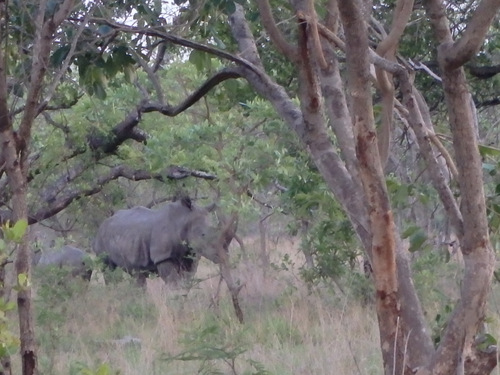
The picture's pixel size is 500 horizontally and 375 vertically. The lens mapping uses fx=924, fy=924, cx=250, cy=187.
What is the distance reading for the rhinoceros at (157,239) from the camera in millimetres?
12859

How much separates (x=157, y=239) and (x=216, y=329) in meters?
9.46

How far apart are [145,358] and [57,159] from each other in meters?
2.21

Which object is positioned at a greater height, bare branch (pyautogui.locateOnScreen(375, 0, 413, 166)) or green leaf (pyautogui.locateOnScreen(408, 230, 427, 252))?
bare branch (pyautogui.locateOnScreen(375, 0, 413, 166))

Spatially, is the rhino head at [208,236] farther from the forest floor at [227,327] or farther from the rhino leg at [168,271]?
the rhino leg at [168,271]

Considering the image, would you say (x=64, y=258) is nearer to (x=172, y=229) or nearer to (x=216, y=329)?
(x=172, y=229)

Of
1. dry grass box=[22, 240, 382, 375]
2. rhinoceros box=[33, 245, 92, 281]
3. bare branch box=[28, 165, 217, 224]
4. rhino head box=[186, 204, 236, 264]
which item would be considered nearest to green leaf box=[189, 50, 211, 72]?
dry grass box=[22, 240, 382, 375]

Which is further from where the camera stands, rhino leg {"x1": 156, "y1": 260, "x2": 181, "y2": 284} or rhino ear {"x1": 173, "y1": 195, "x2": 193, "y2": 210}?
rhino leg {"x1": 156, "y1": 260, "x2": 181, "y2": 284}

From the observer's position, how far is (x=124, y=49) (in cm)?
429

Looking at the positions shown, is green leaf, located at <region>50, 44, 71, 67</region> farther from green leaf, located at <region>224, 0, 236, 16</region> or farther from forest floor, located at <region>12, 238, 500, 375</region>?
forest floor, located at <region>12, 238, 500, 375</region>

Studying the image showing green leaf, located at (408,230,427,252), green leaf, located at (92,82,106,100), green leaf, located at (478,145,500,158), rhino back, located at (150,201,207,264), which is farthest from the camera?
rhino back, located at (150,201,207,264)

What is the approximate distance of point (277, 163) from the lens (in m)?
7.78

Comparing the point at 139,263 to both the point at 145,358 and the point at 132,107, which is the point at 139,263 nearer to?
the point at 132,107

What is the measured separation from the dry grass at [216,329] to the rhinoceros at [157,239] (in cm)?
163

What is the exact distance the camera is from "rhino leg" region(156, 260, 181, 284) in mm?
13719
